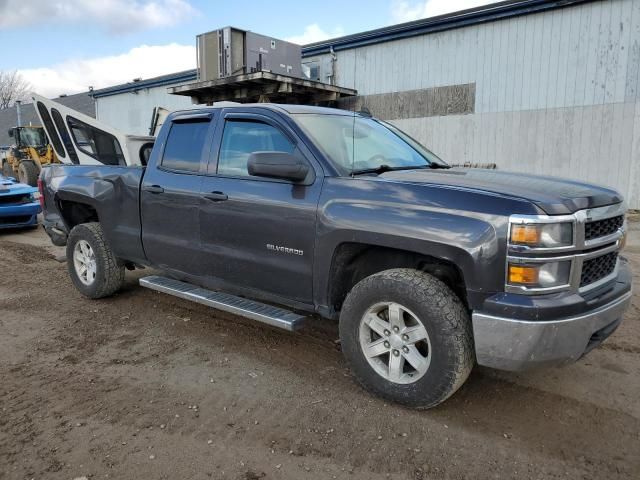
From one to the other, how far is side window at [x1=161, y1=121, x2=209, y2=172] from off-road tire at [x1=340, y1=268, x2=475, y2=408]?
1977 mm

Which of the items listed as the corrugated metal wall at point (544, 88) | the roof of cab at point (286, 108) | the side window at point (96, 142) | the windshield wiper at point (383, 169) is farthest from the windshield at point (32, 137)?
the windshield wiper at point (383, 169)

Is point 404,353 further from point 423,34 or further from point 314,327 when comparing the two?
point 423,34

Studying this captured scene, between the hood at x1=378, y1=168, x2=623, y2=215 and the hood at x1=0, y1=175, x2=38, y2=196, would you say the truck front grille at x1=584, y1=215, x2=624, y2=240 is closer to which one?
the hood at x1=378, y1=168, x2=623, y2=215

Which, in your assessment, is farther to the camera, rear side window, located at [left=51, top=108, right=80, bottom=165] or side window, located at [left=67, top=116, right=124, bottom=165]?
rear side window, located at [left=51, top=108, right=80, bottom=165]

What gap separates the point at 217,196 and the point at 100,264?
203 centimetres

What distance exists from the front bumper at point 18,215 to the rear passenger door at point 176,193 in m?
6.72

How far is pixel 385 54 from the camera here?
15.3m

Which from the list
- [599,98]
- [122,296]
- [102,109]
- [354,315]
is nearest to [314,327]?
[354,315]

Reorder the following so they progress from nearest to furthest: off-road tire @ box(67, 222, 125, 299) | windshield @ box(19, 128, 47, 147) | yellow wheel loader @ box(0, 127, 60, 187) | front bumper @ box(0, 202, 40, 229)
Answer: off-road tire @ box(67, 222, 125, 299)
front bumper @ box(0, 202, 40, 229)
yellow wheel loader @ box(0, 127, 60, 187)
windshield @ box(19, 128, 47, 147)

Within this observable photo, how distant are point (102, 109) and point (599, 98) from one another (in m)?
22.3

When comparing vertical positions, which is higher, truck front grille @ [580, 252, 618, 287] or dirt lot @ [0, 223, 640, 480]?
truck front grille @ [580, 252, 618, 287]

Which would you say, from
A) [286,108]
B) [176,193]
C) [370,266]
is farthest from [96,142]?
[370,266]

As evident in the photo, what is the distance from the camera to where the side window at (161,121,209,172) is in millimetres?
4406

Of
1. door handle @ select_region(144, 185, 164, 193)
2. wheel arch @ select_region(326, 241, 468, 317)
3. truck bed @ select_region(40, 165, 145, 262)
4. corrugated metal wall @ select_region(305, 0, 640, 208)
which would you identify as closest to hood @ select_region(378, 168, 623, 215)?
wheel arch @ select_region(326, 241, 468, 317)
